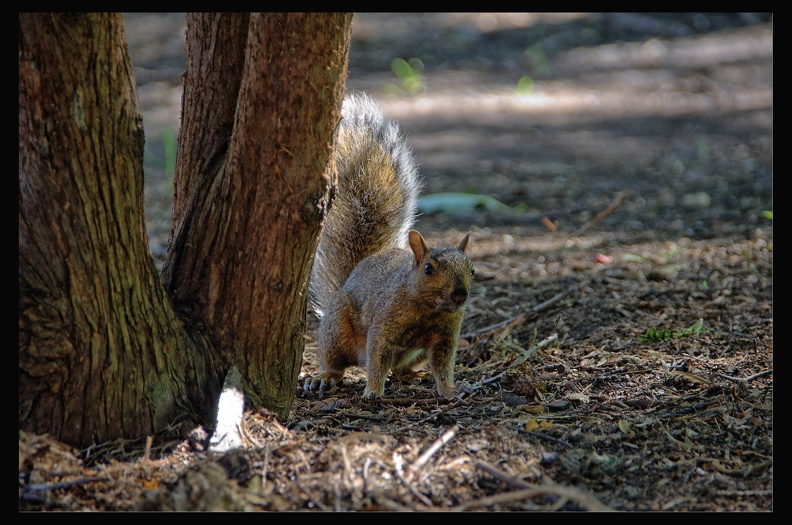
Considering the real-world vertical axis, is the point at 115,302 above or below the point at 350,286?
above

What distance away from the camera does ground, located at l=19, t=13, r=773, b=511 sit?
2.23 meters

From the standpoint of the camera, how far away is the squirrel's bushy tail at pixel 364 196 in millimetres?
3787

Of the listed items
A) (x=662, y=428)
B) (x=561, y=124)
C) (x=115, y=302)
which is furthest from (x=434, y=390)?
(x=561, y=124)

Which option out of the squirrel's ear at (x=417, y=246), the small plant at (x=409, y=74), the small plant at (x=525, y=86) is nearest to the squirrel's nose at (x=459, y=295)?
the squirrel's ear at (x=417, y=246)

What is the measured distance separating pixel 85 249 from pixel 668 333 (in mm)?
2638

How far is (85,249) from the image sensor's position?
2.26 meters

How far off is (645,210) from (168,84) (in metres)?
6.36

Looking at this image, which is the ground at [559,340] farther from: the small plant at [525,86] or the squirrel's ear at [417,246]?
the squirrel's ear at [417,246]

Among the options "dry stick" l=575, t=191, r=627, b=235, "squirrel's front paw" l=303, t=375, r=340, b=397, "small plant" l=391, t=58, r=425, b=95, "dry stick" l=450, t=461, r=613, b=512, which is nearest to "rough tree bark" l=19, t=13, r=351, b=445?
"squirrel's front paw" l=303, t=375, r=340, b=397

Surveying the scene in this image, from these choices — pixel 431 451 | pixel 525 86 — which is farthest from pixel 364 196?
pixel 525 86

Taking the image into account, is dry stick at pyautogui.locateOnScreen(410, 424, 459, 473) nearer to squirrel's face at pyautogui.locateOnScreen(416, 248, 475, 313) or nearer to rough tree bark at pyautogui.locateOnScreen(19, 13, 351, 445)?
rough tree bark at pyautogui.locateOnScreen(19, 13, 351, 445)

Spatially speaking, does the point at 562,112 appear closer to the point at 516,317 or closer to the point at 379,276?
the point at 516,317

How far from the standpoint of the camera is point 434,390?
3.49m

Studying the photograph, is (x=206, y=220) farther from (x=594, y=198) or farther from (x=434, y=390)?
(x=594, y=198)
